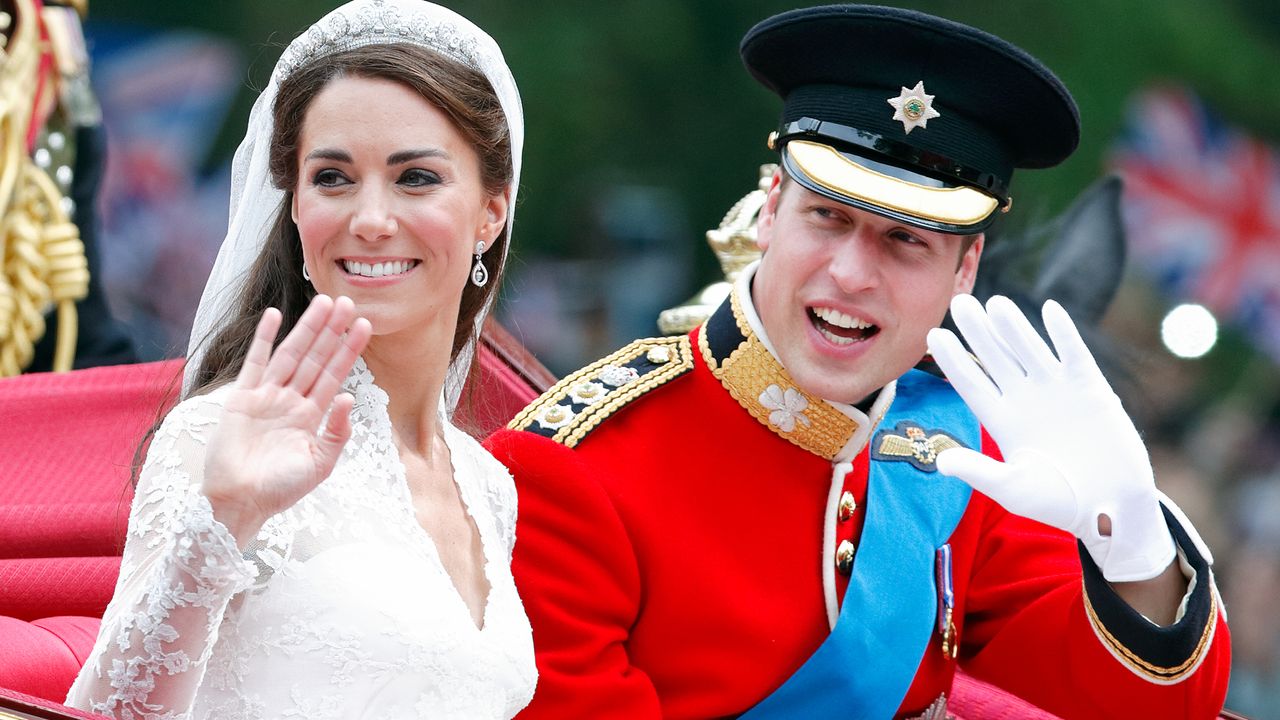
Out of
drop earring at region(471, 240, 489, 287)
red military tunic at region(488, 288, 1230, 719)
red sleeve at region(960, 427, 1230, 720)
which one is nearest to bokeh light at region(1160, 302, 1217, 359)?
red sleeve at region(960, 427, 1230, 720)

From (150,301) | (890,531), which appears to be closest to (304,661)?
(890,531)

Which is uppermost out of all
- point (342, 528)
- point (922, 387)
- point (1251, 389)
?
point (342, 528)

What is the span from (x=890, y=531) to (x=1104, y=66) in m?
4.00

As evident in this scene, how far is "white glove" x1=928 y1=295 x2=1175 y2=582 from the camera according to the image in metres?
2.09

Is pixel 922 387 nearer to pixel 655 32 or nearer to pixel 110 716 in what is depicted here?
pixel 110 716

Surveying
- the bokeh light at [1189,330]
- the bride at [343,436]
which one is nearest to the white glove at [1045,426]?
the bride at [343,436]

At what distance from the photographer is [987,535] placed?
2615mm

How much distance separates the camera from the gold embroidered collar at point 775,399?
7.70 feet

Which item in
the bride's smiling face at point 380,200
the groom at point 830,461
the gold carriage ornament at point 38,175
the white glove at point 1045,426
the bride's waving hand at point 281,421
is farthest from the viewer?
the gold carriage ornament at point 38,175

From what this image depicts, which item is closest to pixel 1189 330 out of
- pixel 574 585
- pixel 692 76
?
pixel 692 76

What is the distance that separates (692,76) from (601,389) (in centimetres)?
380

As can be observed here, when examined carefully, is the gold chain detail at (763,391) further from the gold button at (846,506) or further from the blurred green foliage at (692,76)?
the blurred green foliage at (692,76)

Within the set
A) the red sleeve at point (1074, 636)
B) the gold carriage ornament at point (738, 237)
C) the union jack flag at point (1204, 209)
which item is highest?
the gold carriage ornament at point (738, 237)

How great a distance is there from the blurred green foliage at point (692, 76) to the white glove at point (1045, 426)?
368cm
